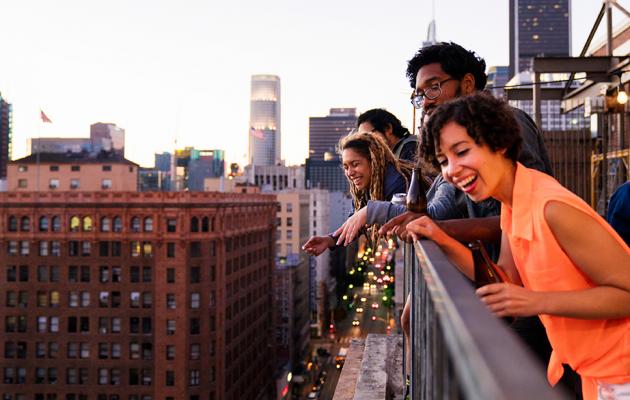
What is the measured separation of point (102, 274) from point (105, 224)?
16.7 feet

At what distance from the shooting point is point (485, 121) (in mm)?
2592

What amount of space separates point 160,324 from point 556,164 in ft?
137

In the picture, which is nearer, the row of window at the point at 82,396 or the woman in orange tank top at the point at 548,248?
the woman in orange tank top at the point at 548,248

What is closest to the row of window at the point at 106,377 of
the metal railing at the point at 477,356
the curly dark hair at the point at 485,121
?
the curly dark hair at the point at 485,121

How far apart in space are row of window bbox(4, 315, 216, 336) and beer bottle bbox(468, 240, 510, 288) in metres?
54.9

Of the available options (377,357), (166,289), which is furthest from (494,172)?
(166,289)

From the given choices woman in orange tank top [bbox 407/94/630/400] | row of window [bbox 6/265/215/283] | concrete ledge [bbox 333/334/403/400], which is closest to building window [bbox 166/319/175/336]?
row of window [bbox 6/265/215/283]

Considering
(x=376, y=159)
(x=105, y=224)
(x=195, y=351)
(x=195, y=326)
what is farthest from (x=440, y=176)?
(x=105, y=224)

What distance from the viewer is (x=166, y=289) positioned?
55.6 m

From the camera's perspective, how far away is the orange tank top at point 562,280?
227cm

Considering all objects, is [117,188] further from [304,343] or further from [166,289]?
[304,343]

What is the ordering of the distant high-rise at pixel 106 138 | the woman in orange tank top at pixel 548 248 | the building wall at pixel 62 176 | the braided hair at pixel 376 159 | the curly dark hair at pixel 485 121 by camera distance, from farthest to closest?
the distant high-rise at pixel 106 138, the building wall at pixel 62 176, the braided hair at pixel 376 159, the curly dark hair at pixel 485 121, the woman in orange tank top at pixel 548 248

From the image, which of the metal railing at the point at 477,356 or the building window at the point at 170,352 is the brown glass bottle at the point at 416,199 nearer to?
the metal railing at the point at 477,356

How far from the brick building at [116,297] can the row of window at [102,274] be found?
99 millimetres
